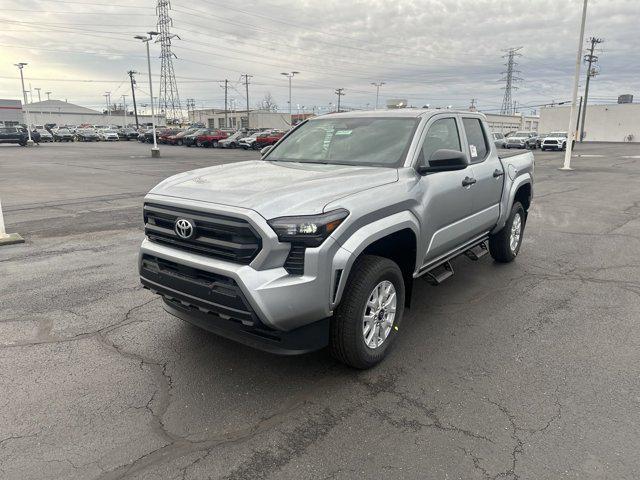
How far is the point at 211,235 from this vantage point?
3215mm

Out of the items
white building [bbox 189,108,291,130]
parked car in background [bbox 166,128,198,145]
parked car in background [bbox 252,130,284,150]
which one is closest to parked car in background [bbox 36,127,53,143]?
parked car in background [bbox 166,128,198,145]

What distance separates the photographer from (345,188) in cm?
339

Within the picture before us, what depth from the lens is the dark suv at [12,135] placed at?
129 feet

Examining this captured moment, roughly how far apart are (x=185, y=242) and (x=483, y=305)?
3.20m

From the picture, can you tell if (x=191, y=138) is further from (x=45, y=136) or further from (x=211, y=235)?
(x=211, y=235)

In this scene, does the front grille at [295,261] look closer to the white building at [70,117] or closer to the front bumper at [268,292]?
the front bumper at [268,292]

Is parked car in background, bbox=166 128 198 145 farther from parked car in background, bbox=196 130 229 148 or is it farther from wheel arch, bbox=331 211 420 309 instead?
wheel arch, bbox=331 211 420 309

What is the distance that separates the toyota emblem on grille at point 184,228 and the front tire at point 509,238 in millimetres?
4268

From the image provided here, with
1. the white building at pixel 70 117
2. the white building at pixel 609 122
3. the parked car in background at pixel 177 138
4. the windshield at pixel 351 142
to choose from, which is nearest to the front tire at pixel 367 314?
the windshield at pixel 351 142

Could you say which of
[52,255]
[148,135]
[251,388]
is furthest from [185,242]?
[148,135]

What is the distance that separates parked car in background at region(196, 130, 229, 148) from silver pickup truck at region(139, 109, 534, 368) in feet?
134

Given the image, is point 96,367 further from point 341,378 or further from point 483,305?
point 483,305

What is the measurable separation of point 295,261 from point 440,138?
2411 mm

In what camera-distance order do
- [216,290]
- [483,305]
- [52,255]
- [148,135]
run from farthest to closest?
[148,135] → [52,255] → [483,305] → [216,290]
